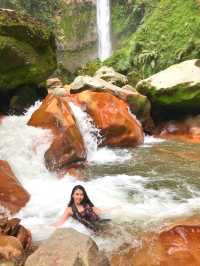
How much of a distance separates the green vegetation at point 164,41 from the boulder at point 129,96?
4.69 m

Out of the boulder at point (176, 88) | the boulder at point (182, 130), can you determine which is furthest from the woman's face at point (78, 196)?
the boulder at point (176, 88)

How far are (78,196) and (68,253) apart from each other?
2.18 meters

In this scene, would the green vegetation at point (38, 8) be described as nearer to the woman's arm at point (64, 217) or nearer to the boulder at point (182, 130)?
the boulder at point (182, 130)

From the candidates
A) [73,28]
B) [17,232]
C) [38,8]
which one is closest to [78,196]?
[17,232]

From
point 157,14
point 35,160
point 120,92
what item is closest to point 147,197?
point 35,160

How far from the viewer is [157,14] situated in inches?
918

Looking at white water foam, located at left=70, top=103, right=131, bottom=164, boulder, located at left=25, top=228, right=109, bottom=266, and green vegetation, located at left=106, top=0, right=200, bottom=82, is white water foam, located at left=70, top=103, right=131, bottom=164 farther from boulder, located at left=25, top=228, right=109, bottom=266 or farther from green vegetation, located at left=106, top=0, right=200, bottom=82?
green vegetation, located at left=106, top=0, right=200, bottom=82

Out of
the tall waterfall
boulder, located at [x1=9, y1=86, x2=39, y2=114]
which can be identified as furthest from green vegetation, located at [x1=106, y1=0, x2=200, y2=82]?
the tall waterfall

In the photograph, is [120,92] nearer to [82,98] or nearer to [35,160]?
[82,98]

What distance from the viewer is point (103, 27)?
33062 mm

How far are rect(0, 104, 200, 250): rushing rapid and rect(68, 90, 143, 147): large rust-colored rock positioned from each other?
0.24m

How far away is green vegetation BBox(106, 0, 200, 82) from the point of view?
19.2 metres

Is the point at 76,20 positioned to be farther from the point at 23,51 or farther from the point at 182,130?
the point at 23,51

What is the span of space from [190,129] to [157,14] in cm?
1097
